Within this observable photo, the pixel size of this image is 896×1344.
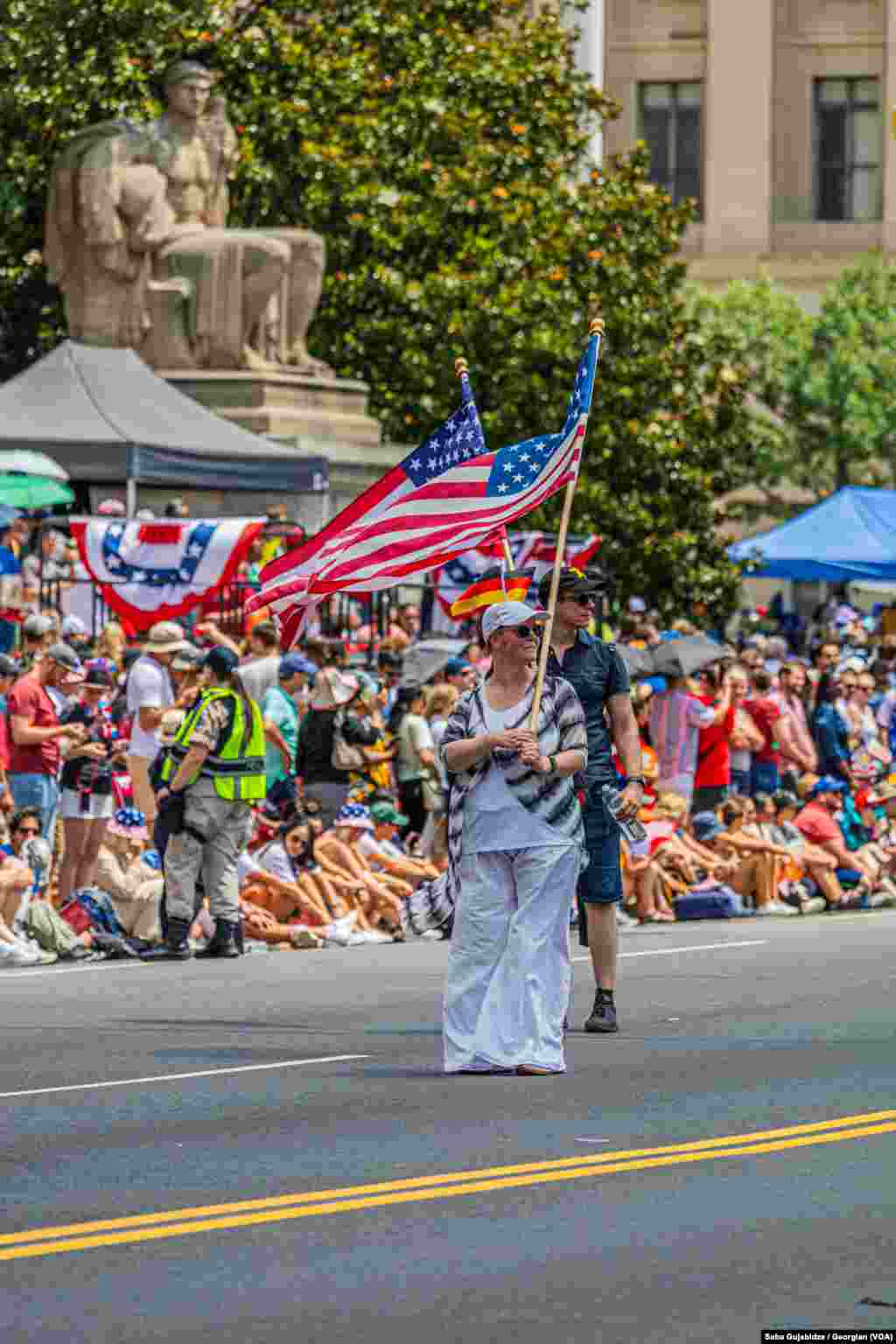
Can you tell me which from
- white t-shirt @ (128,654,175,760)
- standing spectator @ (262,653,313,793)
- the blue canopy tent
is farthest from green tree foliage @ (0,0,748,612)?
white t-shirt @ (128,654,175,760)

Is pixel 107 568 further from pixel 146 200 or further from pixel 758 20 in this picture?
pixel 758 20

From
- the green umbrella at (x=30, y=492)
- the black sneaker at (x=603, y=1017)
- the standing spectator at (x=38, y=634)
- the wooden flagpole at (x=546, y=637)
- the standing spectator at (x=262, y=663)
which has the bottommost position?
the black sneaker at (x=603, y=1017)

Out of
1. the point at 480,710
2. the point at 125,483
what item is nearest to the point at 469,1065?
the point at 480,710

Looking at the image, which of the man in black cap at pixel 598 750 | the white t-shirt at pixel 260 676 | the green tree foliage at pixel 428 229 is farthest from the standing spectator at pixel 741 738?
the green tree foliage at pixel 428 229

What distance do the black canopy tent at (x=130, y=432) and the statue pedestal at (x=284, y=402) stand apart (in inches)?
69.7

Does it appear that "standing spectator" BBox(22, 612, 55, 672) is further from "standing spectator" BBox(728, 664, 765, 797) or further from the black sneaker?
the black sneaker

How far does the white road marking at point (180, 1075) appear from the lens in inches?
444

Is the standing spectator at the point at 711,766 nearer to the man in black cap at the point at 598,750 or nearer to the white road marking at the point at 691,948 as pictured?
the white road marking at the point at 691,948

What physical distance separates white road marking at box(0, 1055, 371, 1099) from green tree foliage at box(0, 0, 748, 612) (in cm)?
2417

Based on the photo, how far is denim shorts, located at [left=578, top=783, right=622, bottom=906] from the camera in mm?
12859

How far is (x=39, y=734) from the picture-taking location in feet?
57.7

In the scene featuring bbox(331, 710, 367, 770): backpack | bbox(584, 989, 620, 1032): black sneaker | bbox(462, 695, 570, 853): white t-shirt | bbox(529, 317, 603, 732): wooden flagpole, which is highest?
bbox(529, 317, 603, 732): wooden flagpole

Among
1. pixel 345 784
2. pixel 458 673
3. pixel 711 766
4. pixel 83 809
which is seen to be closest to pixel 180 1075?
pixel 83 809

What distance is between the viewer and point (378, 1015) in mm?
13953
